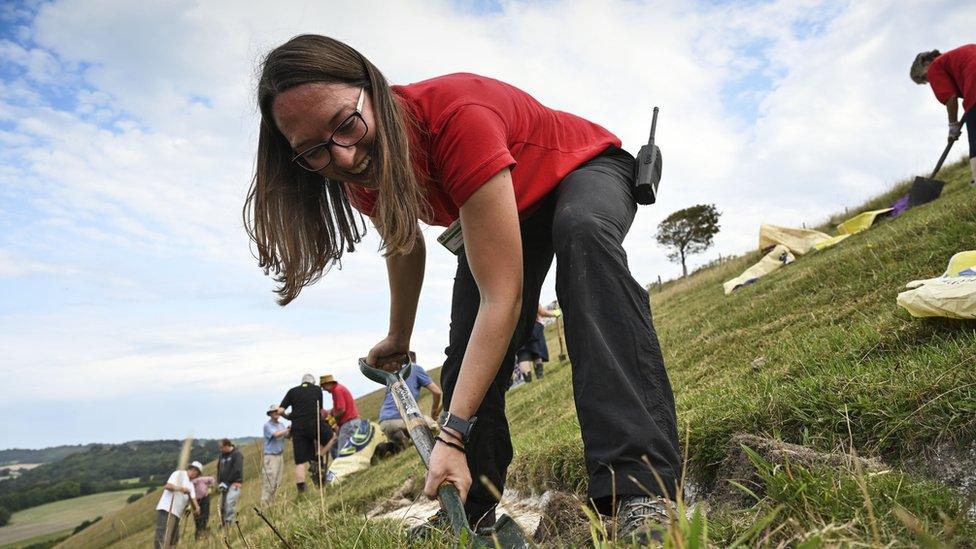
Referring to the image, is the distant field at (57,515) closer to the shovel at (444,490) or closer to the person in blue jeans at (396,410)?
the person in blue jeans at (396,410)

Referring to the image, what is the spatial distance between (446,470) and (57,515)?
9276 centimetres

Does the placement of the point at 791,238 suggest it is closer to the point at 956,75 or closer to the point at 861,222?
the point at 861,222

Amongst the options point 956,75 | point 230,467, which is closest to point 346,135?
point 956,75

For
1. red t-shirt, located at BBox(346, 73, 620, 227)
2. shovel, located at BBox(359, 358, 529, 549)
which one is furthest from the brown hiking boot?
red t-shirt, located at BBox(346, 73, 620, 227)

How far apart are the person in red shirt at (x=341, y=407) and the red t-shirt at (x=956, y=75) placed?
10.00m

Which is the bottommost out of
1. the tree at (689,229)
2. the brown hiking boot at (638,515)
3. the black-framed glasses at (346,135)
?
the brown hiking boot at (638,515)

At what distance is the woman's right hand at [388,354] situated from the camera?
2.56 metres

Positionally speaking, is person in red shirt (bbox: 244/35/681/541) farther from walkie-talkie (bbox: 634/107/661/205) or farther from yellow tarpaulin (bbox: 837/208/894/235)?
yellow tarpaulin (bbox: 837/208/894/235)

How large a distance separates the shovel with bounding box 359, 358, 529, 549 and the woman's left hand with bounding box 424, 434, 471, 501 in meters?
0.02

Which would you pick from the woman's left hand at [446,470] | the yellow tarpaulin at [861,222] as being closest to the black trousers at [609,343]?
the woman's left hand at [446,470]

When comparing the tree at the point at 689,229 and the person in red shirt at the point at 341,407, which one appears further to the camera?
the tree at the point at 689,229

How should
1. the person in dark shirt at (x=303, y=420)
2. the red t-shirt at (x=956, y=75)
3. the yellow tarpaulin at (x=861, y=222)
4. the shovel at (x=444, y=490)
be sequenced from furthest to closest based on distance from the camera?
the person in dark shirt at (x=303, y=420)
the yellow tarpaulin at (x=861, y=222)
the red t-shirt at (x=956, y=75)
the shovel at (x=444, y=490)

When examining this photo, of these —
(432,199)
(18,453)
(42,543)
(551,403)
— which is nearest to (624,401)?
(432,199)

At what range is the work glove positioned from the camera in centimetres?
672
